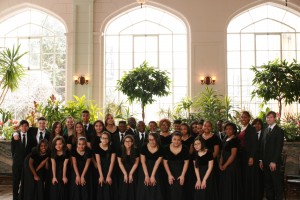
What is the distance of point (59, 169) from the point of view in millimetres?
5723

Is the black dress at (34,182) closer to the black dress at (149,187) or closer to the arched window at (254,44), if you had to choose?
the black dress at (149,187)

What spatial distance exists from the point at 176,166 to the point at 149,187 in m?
0.47

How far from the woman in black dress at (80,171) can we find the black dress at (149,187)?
779 mm

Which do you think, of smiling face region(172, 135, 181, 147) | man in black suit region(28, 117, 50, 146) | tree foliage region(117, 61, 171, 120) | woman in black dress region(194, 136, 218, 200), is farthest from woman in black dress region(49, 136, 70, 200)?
tree foliage region(117, 61, 171, 120)

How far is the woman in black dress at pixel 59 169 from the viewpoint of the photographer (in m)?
5.63

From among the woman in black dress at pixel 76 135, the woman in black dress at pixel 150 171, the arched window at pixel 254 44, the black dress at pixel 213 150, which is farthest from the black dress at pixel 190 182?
the arched window at pixel 254 44

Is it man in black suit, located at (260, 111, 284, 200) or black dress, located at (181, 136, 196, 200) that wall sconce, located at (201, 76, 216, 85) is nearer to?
man in black suit, located at (260, 111, 284, 200)

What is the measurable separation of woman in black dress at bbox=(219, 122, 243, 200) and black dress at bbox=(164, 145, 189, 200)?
0.66 m

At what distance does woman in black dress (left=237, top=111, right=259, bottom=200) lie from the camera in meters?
6.01

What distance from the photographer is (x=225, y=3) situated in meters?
12.0

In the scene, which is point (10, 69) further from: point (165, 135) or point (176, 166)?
point (176, 166)

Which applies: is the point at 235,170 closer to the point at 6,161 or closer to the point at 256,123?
the point at 256,123

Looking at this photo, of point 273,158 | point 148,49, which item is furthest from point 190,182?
point 148,49

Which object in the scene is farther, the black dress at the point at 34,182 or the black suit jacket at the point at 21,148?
the black suit jacket at the point at 21,148
